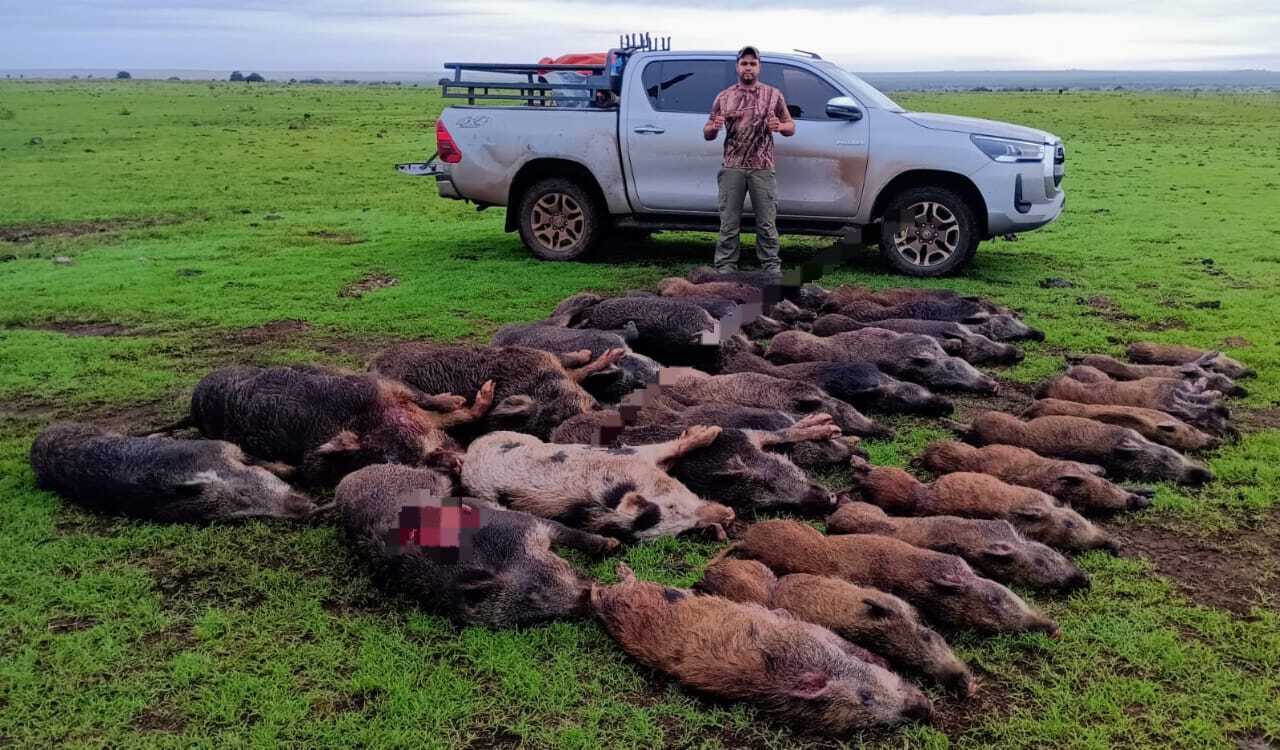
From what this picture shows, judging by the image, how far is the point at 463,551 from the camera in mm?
4395

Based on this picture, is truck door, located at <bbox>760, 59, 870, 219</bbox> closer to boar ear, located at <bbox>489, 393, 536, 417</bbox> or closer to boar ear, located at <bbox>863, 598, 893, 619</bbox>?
boar ear, located at <bbox>489, 393, 536, 417</bbox>

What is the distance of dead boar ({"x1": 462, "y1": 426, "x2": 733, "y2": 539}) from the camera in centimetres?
500

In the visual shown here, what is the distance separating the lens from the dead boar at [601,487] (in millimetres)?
4996

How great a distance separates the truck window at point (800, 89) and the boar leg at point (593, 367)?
4.78 metres

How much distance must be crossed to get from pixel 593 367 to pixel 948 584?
298 centimetres

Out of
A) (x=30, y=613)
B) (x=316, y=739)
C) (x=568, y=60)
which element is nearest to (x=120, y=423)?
(x=30, y=613)

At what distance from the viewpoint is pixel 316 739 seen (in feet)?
11.7

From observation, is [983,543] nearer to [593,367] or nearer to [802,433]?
[802,433]

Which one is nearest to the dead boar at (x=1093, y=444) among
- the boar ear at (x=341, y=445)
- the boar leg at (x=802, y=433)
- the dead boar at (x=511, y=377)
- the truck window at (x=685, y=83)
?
the boar leg at (x=802, y=433)

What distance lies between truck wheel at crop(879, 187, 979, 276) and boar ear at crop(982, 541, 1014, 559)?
6.27 meters

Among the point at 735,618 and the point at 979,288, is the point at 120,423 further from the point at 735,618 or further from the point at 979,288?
the point at 979,288

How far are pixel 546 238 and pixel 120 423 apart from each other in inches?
228

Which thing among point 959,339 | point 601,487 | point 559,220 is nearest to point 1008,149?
point 959,339

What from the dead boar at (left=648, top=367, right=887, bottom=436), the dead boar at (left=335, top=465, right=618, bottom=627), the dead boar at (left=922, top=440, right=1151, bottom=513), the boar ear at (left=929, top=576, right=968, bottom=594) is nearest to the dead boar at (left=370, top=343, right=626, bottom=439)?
the dead boar at (left=648, top=367, right=887, bottom=436)
